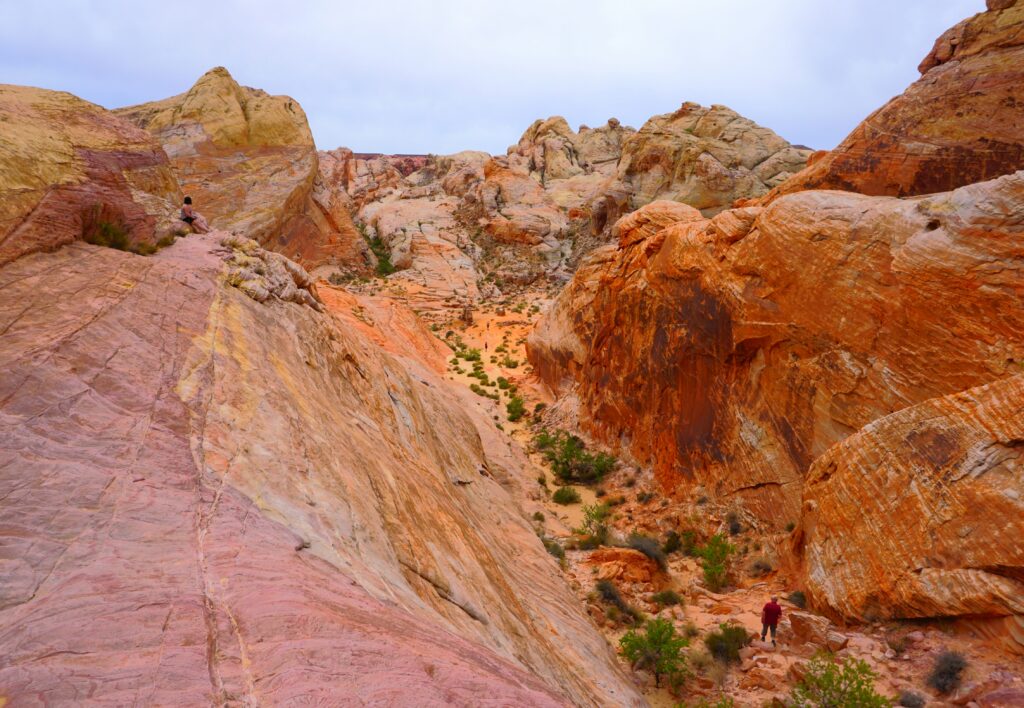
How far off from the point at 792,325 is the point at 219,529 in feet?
42.2

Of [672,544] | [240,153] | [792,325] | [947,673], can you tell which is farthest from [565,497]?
[240,153]

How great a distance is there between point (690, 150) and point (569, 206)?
16.7 metres

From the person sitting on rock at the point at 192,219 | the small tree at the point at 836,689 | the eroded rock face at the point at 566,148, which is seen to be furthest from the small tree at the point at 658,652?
the eroded rock face at the point at 566,148

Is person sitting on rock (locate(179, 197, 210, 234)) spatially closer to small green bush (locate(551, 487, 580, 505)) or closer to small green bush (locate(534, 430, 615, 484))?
small green bush (locate(551, 487, 580, 505))

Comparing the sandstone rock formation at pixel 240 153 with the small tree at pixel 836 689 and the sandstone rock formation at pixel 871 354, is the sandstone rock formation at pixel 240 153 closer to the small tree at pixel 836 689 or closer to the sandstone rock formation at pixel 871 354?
the sandstone rock formation at pixel 871 354

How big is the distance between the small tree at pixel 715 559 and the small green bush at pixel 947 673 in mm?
5543

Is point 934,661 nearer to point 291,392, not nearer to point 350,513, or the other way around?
point 350,513

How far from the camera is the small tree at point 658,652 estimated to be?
955 centimetres

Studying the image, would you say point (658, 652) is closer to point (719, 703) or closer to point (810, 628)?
point (719, 703)

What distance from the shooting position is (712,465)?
15.5m

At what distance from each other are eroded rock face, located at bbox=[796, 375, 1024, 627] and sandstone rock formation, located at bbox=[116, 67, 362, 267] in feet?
116

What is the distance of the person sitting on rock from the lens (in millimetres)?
11719

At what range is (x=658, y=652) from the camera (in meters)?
9.74

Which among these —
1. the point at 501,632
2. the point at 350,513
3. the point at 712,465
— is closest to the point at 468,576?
the point at 501,632
